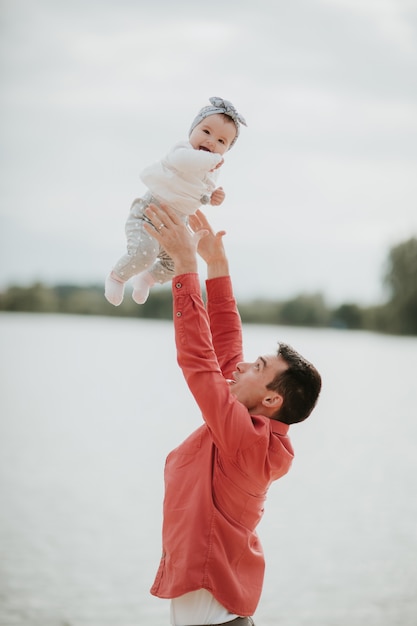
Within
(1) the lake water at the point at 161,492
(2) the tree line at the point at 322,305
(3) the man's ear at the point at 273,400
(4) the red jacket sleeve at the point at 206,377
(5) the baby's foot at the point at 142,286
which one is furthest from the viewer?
(2) the tree line at the point at 322,305

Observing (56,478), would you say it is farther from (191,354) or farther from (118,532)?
(191,354)

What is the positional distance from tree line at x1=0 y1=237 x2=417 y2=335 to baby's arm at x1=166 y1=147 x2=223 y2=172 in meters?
18.1

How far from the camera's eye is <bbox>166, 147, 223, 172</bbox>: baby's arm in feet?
6.54

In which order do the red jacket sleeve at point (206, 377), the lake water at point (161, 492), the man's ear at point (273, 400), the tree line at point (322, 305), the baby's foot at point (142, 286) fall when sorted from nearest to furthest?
1. the red jacket sleeve at point (206, 377)
2. the man's ear at point (273, 400)
3. the baby's foot at point (142, 286)
4. the lake water at point (161, 492)
5. the tree line at point (322, 305)

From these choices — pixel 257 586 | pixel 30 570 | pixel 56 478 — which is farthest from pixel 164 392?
pixel 257 586

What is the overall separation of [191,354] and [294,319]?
830 inches

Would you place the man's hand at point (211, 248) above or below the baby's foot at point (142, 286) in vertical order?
above

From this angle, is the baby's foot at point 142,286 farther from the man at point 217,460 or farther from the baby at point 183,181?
the man at point 217,460

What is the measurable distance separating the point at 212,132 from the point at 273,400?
69 cm

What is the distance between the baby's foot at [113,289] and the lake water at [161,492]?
914 cm

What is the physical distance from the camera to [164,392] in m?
25.0

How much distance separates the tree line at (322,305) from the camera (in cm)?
2159

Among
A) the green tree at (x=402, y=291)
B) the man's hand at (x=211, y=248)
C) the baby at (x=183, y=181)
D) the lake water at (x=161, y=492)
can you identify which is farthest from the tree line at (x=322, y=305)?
the baby at (x=183, y=181)

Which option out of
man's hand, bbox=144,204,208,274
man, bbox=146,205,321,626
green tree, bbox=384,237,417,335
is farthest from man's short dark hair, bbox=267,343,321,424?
green tree, bbox=384,237,417,335
